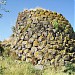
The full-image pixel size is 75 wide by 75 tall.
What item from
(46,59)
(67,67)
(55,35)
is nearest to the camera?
(67,67)

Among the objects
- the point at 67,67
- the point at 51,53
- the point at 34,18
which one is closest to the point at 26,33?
the point at 34,18

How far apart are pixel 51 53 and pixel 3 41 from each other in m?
5.16

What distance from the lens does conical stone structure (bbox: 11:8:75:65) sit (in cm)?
2098

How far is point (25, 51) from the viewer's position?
2198cm

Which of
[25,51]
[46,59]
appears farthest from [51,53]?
[25,51]

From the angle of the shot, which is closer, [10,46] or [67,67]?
[67,67]

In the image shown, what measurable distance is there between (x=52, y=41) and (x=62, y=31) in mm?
1549

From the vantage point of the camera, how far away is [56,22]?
898 inches

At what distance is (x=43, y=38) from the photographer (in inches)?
862

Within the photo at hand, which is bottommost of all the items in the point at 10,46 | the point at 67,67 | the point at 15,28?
the point at 67,67

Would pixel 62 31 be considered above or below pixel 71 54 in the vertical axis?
above

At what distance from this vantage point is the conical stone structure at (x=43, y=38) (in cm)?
2098

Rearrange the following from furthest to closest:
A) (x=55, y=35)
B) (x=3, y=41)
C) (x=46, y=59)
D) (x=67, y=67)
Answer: (x=3, y=41)
(x=55, y=35)
(x=46, y=59)
(x=67, y=67)

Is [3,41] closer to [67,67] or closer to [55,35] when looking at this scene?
[55,35]
